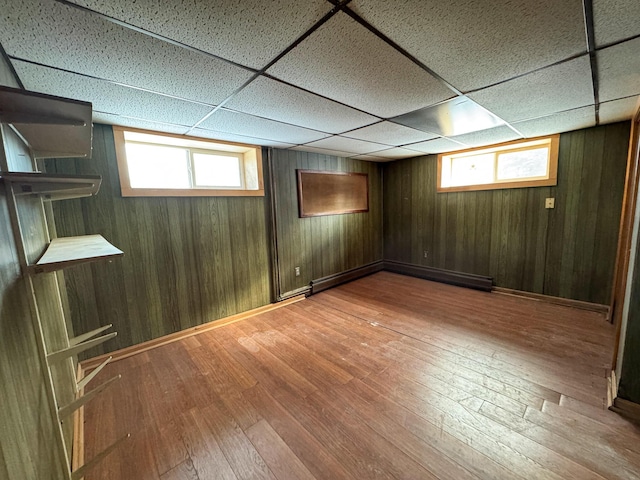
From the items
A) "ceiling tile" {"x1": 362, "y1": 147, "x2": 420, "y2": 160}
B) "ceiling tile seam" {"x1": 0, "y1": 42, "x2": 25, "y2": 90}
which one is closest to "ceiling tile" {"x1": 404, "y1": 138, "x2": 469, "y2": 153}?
"ceiling tile" {"x1": 362, "y1": 147, "x2": 420, "y2": 160}

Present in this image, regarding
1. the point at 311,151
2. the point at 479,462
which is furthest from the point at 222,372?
the point at 311,151

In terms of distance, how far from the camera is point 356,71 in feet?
4.75

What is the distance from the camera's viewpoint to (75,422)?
1.57 metres

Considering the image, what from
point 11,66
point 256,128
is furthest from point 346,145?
point 11,66

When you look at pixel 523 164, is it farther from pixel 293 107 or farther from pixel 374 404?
pixel 374 404

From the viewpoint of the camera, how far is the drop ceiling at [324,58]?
3.25ft

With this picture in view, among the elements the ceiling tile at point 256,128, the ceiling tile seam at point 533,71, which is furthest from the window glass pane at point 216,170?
the ceiling tile seam at point 533,71

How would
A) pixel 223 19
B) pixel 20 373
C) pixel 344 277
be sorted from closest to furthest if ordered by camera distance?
pixel 20 373 < pixel 223 19 < pixel 344 277

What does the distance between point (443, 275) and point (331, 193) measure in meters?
2.31

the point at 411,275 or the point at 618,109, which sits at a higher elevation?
the point at 618,109

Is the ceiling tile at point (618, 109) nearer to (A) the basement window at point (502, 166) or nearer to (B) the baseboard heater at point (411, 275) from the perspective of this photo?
(A) the basement window at point (502, 166)

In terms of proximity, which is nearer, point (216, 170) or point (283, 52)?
point (283, 52)

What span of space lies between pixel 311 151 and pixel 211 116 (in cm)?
181

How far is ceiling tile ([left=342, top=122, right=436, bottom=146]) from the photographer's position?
2.55m
